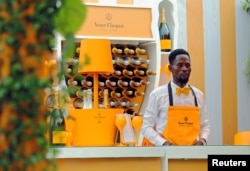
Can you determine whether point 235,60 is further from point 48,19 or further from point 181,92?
point 48,19

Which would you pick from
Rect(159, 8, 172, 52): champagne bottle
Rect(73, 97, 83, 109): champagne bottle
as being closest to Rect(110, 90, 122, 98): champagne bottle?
Rect(73, 97, 83, 109): champagne bottle

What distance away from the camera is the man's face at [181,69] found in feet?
10.7

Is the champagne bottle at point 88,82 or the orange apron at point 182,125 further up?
the champagne bottle at point 88,82

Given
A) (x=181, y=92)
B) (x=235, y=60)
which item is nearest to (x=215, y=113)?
(x=235, y=60)

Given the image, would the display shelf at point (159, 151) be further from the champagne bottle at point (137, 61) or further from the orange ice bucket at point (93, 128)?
the champagne bottle at point (137, 61)

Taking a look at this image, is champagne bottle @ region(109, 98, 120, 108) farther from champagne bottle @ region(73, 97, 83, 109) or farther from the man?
the man

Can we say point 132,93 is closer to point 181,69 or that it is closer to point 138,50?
point 138,50

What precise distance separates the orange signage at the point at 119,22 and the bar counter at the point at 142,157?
61.1 inches

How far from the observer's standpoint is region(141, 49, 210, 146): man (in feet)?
9.81

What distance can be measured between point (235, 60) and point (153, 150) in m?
2.41

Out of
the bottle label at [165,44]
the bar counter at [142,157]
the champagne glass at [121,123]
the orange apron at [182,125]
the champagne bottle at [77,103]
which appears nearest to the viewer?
the bar counter at [142,157]

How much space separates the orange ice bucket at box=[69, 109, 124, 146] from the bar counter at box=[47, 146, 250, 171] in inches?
16.5

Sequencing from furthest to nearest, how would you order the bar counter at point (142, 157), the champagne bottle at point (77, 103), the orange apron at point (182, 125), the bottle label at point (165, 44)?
the bottle label at point (165, 44) → the champagne bottle at point (77, 103) → the orange apron at point (182, 125) → the bar counter at point (142, 157)

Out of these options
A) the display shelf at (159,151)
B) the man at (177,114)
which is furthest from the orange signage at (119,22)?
the display shelf at (159,151)
